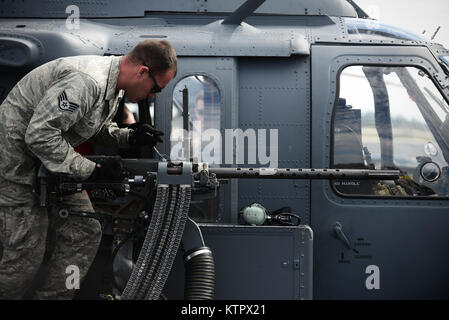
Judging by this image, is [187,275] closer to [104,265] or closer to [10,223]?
[104,265]

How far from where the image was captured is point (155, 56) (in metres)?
3.93

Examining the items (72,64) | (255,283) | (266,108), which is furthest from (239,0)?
(255,283)

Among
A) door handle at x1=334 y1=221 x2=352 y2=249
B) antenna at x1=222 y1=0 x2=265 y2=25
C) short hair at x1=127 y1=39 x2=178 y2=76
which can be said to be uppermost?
antenna at x1=222 y1=0 x2=265 y2=25

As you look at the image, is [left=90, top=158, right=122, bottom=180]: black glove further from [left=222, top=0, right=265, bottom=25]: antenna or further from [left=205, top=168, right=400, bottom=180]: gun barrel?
[left=222, top=0, right=265, bottom=25]: antenna

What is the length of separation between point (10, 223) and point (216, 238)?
151 centimetres

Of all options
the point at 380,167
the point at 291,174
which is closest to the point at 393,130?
the point at 380,167

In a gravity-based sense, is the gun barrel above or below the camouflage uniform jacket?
below

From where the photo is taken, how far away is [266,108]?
4938 millimetres

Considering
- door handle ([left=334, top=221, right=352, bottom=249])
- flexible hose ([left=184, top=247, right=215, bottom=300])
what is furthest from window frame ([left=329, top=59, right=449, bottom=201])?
flexible hose ([left=184, top=247, right=215, bottom=300])

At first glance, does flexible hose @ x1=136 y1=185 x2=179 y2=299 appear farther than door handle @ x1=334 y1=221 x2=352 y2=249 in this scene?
No

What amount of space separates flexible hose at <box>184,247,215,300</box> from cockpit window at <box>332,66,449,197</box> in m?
1.44

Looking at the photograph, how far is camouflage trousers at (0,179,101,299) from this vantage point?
3.96m

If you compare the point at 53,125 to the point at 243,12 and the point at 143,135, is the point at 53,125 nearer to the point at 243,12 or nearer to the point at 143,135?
the point at 143,135

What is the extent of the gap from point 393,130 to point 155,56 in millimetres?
2213
